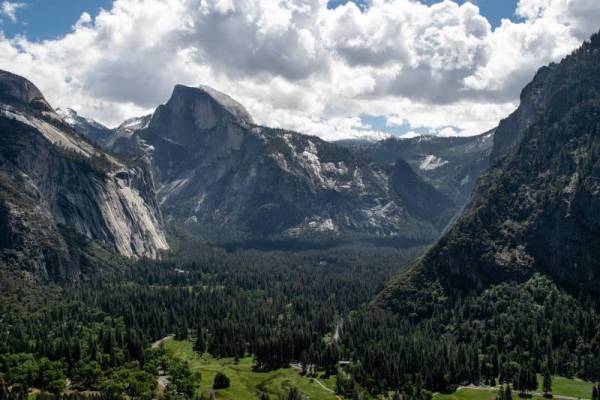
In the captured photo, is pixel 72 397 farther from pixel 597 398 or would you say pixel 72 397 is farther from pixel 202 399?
pixel 597 398

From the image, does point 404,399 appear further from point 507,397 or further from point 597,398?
point 597,398

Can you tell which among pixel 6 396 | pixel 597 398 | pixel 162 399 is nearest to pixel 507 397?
pixel 597 398

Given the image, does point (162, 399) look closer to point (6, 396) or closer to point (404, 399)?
point (6, 396)

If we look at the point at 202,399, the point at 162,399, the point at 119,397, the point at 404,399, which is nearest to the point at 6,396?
the point at 119,397

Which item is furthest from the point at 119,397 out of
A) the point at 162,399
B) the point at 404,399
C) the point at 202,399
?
the point at 404,399

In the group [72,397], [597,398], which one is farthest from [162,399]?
[597,398]

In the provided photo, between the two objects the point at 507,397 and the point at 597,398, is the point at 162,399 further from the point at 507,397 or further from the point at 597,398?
the point at 597,398
